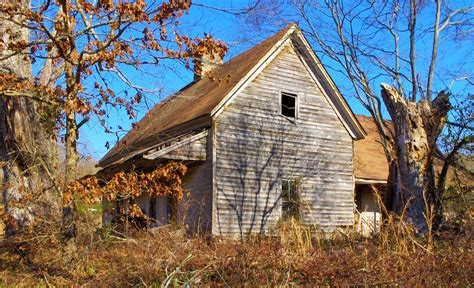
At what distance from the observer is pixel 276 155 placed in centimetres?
1608

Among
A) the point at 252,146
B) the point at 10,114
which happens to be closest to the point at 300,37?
the point at 252,146

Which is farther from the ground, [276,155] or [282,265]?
[276,155]

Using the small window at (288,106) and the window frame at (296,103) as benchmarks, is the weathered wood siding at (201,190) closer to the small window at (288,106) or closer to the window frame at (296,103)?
the window frame at (296,103)

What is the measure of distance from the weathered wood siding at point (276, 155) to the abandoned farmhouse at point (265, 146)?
0.03 metres

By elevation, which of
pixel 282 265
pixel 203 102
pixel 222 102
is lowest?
pixel 282 265

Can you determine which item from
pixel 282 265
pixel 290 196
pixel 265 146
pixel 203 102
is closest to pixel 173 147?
pixel 203 102

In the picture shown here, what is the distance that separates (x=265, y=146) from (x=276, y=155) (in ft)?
1.60

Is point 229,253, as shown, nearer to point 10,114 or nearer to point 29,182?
point 29,182

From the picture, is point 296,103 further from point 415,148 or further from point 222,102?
point 415,148

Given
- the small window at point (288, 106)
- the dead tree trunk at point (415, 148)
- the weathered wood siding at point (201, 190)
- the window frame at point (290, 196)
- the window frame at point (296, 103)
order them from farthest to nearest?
the small window at point (288, 106), the window frame at point (296, 103), the window frame at point (290, 196), the weathered wood siding at point (201, 190), the dead tree trunk at point (415, 148)

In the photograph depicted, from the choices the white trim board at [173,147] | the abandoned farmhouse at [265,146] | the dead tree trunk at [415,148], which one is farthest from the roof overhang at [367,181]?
the white trim board at [173,147]

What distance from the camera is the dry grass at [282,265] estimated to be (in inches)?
251

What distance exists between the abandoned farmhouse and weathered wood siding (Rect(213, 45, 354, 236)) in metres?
0.03

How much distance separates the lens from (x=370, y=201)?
20.2m
